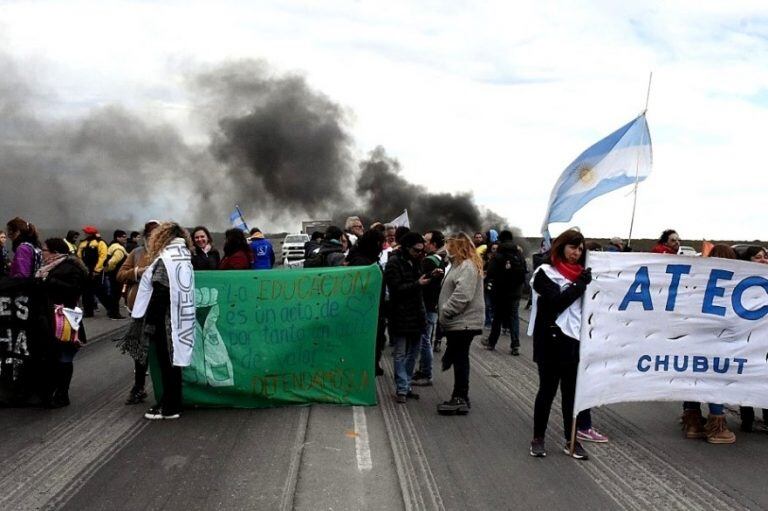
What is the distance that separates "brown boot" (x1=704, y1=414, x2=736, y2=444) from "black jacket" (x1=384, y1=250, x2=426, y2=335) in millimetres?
2822

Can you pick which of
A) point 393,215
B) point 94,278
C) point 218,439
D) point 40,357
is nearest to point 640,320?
point 218,439

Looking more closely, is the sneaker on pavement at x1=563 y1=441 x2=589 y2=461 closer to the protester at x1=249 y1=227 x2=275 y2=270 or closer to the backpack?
the protester at x1=249 y1=227 x2=275 y2=270

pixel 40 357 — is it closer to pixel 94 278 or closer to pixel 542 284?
pixel 542 284

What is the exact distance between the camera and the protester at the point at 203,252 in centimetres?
896

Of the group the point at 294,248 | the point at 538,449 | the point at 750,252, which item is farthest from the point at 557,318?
the point at 294,248

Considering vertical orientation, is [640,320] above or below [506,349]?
above

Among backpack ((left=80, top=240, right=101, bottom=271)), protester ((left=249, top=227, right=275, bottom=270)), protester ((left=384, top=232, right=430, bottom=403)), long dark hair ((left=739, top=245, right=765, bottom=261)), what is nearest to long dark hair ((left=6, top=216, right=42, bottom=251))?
protester ((left=384, top=232, right=430, bottom=403))

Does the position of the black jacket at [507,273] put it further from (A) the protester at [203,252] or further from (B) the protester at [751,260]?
(B) the protester at [751,260]

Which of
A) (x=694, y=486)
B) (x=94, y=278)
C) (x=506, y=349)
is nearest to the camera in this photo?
(x=694, y=486)

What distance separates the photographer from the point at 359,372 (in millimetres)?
7863

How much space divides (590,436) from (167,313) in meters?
3.88

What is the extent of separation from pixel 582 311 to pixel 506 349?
254 inches

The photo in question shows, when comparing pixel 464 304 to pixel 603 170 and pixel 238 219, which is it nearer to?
pixel 603 170

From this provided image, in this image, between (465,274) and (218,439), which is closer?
(218,439)
